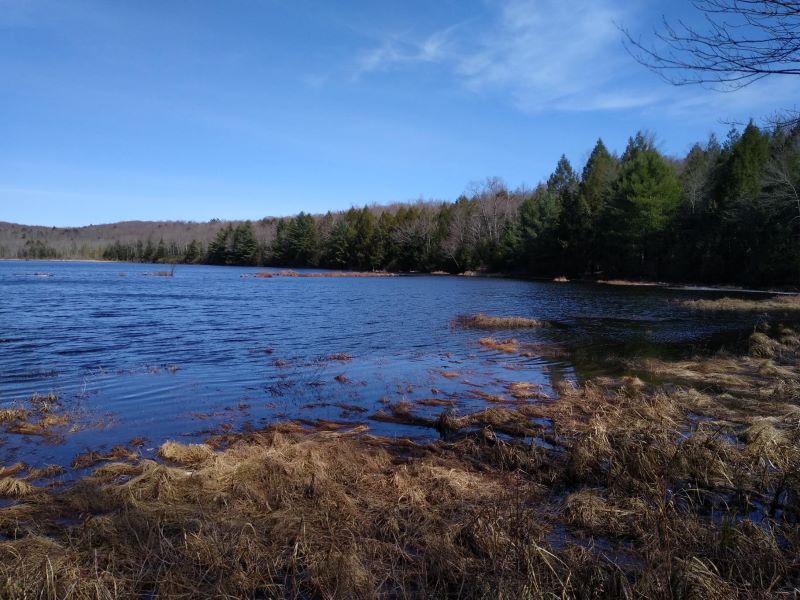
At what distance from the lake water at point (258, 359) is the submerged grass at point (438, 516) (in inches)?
71.5

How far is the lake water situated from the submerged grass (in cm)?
182

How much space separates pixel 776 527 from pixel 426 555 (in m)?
3.46

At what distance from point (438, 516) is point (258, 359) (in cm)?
1149

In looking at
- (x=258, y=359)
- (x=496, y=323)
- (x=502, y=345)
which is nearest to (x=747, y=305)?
(x=496, y=323)

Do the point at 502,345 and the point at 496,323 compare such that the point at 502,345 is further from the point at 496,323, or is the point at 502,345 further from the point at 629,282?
the point at 629,282

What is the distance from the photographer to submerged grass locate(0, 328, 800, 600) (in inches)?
157

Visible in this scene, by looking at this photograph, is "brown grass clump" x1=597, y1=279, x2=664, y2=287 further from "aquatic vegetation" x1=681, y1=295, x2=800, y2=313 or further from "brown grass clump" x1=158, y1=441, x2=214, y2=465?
"brown grass clump" x1=158, y1=441, x2=214, y2=465

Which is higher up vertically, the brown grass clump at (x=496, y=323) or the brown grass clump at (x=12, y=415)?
the brown grass clump at (x=496, y=323)

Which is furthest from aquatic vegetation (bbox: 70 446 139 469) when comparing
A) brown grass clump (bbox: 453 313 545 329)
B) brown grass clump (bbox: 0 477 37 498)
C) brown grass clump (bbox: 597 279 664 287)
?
brown grass clump (bbox: 597 279 664 287)

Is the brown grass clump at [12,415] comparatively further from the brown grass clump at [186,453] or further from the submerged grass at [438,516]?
the brown grass clump at [186,453]

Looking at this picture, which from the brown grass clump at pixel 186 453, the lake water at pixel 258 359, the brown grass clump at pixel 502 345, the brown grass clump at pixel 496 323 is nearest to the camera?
the brown grass clump at pixel 186 453

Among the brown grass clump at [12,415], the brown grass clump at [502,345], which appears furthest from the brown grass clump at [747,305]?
the brown grass clump at [12,415]

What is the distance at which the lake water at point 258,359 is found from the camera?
988 centimetres

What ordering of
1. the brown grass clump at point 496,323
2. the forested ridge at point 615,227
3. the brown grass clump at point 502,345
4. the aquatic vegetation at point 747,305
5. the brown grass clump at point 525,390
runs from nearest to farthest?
1. the brown grass clump at point 525,390
2. the brown grass clump at point 502,345
3. the brown grass clump at point 496,323
4. the aquatic vegetation at point 747,305
5. the forested ridge at point 615,227
